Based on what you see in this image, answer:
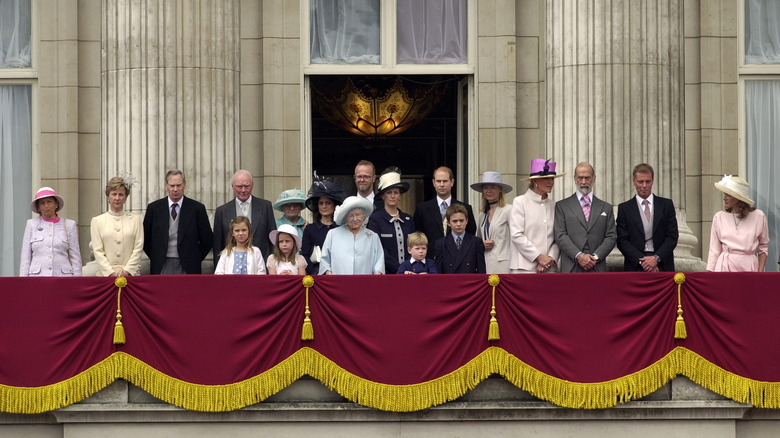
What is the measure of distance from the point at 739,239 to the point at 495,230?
96.2 inches

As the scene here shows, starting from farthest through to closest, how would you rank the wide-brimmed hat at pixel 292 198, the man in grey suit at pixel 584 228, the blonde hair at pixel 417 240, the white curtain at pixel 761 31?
the white curtain at pixel 761 31 < the wide-brimmed hat at pixel 292 198 < the man in grey suit at pixel 584 228 < the blonde hair at pixel 417 240

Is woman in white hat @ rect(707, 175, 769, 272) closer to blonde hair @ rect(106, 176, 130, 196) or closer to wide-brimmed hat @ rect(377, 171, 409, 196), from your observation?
wide-brimmed hat @ rect(377, 171, 409, 196)

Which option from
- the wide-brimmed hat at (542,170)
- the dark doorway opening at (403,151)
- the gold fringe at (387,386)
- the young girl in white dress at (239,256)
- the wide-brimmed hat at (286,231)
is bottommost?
the gold fringe at (387,386)

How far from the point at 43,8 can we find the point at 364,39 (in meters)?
4.05

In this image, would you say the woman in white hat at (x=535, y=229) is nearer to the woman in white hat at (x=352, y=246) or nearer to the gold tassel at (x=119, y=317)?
the woman in white hat at (x=352, y=246)

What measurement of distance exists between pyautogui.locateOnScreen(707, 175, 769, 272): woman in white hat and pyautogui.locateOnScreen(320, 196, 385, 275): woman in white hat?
3434 mm

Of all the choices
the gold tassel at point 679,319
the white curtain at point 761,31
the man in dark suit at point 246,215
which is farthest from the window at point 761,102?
the man in dark suit at point 246,215

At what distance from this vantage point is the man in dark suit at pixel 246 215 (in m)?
15.5

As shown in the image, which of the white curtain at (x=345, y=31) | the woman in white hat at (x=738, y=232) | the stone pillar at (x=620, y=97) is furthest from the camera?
the white curtain at (x=345, y=31)

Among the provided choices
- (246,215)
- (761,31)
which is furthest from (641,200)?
(761,31)

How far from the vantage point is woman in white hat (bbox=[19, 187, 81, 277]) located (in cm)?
1520

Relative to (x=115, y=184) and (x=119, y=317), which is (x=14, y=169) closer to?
(x=115, y=184)

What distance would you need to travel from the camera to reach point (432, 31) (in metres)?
19.0

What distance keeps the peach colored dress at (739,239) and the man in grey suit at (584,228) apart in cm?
111
